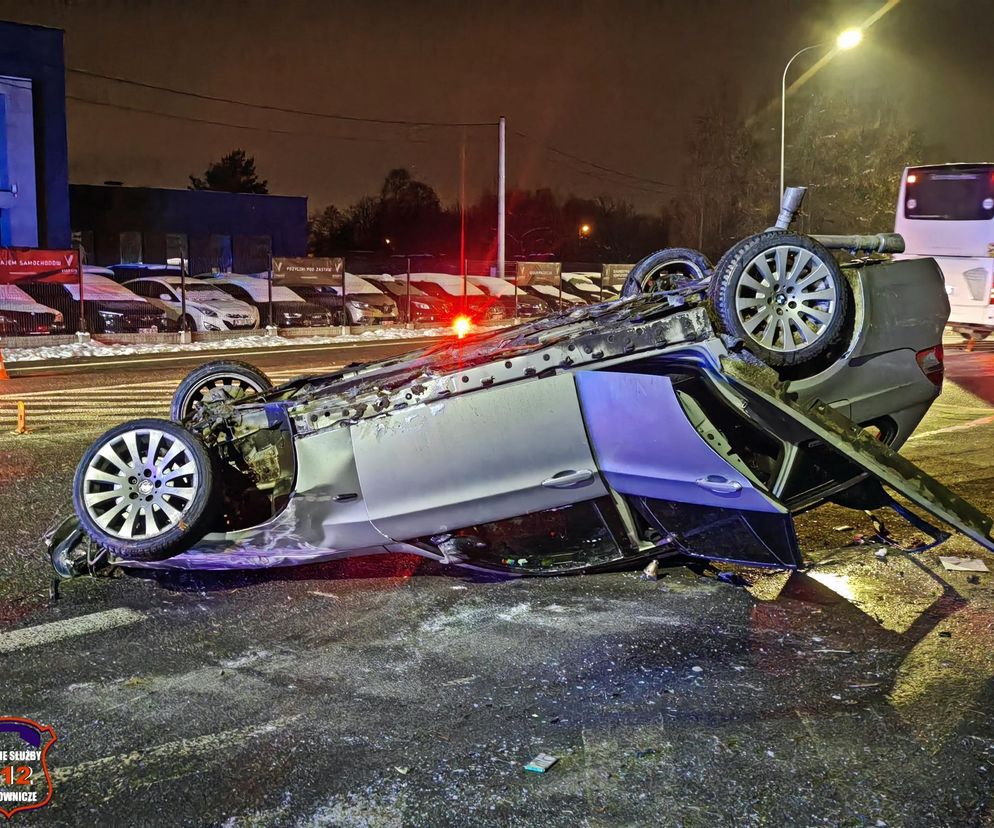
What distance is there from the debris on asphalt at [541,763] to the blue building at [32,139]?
111ft

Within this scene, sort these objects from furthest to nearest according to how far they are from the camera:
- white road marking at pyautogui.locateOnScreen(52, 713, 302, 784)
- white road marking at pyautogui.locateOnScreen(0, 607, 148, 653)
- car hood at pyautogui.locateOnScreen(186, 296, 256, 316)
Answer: car hood at pyautogui.locateOnScreen(186, 296, 256, 316) < white road marking at pyautogui.locateOnScreen(0, 607, 148, 653) < white road marking at pyautogui.locateOnScreen(52, 713, 302, 784)

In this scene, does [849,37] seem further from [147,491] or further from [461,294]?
[147,491]

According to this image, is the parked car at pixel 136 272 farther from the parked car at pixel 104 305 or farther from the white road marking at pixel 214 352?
the white road marking at pixel 214 352

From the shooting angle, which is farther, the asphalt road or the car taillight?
the car taillight

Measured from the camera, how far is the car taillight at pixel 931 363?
5250 millimetres

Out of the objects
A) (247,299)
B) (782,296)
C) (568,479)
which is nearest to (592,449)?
(568,479)

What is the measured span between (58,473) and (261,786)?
17.7ft

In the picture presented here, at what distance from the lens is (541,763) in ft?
11.0

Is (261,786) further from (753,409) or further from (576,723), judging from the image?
(753,409)

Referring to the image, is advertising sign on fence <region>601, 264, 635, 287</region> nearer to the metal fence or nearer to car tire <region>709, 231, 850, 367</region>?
the metal fence

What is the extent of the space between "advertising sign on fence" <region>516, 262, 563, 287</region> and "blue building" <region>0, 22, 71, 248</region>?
53.4 feet

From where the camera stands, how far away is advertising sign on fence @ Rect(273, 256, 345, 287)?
25.1 m

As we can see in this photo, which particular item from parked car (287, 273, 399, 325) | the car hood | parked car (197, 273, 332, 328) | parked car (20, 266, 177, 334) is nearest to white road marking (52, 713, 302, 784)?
parked car (20, 266, 177, 334)

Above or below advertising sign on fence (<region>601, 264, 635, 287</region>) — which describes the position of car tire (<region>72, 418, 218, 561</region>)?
below
